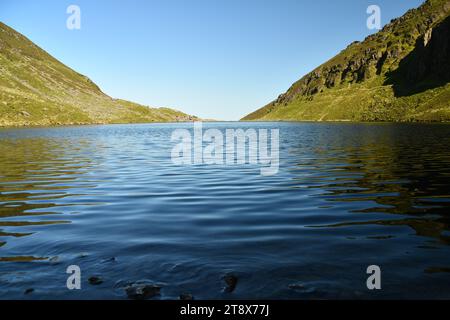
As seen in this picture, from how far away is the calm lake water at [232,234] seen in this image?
8453 mm

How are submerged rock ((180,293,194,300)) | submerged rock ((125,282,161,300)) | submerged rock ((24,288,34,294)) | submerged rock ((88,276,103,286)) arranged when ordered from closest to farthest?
submerged rock ((180,293,194,300)), submerged rock ((125,282,161,300)), submerged rock ((24,288,34,294)), submerged rock ((88,276,103,286))

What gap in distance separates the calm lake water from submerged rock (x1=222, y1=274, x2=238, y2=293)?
11 centimetres

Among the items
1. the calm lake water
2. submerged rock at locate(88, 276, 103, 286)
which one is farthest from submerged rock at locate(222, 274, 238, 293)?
submerged rock at locate(88, 276, 103, 286)

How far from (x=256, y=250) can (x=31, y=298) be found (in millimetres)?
5965

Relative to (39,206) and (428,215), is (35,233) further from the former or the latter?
(428,215)

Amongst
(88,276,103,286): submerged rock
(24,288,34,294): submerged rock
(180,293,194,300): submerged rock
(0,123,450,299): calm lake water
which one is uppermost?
(0,123,450,299): calm lake water

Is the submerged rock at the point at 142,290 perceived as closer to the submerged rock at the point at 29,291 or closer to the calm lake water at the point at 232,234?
the calm lake water at the point at 232,234

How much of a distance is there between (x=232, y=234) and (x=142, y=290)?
4829mm

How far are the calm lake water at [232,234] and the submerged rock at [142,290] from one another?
0.70 feet

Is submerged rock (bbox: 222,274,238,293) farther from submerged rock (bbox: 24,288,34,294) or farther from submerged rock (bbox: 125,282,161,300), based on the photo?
submerged rock (bbox: 24,288,34,294)

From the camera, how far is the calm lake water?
8.45 metres
